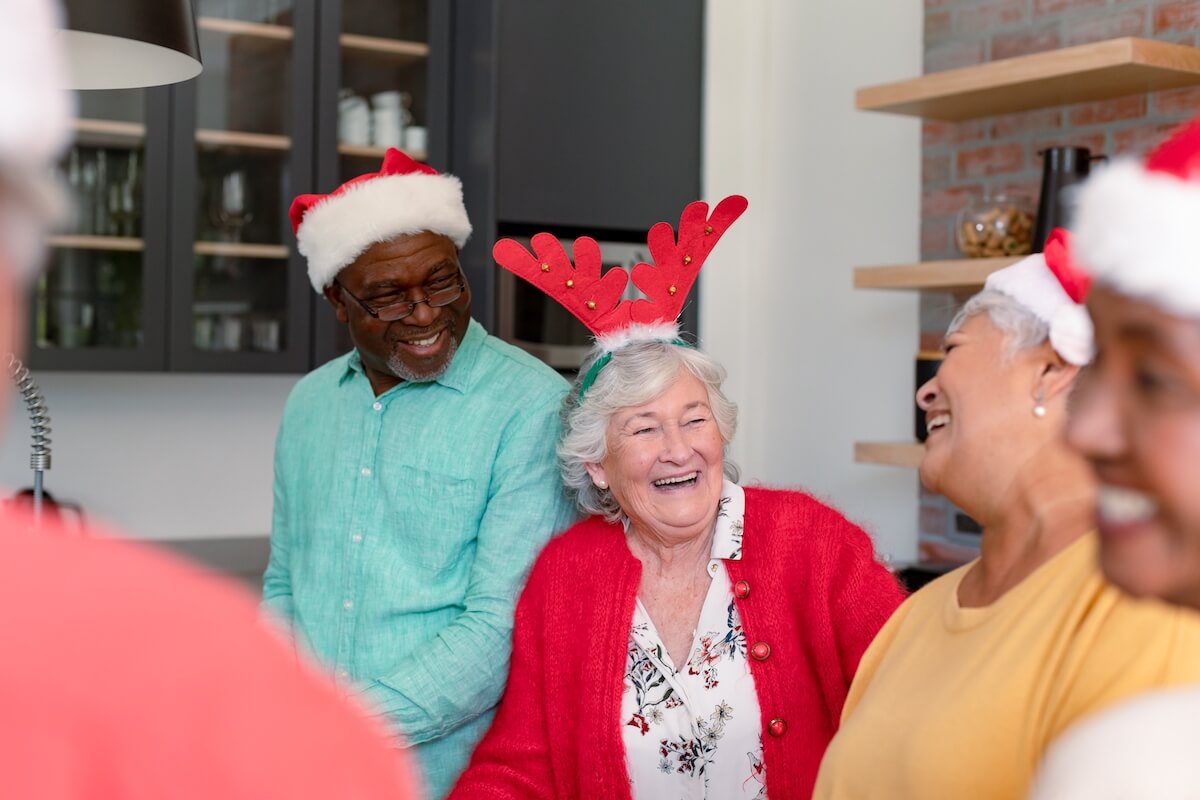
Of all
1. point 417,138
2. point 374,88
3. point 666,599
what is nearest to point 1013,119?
point 417,138

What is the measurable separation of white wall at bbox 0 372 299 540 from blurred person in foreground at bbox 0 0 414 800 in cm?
350

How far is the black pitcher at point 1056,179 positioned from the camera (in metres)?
2.81

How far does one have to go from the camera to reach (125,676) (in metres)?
0.36

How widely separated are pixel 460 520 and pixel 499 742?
0.33m

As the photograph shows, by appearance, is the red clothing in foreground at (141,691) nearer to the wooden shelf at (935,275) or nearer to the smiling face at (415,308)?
the smiling face at (415,308)

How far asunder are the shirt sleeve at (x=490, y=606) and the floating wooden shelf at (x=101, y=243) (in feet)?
5.95

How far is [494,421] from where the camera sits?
201cm

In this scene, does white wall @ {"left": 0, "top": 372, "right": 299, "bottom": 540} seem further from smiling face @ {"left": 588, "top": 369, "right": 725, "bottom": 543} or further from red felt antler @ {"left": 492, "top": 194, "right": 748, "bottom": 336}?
smiling face @ {"left": 588, "top": 369, "right": 725, "bottom": 543}

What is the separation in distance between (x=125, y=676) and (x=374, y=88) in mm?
3480

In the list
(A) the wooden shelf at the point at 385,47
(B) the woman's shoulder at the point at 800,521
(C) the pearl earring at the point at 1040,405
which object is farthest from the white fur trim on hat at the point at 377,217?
(A) the wooden shelf at the point at 385,47

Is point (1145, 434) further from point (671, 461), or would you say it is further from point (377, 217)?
point (377, 217)

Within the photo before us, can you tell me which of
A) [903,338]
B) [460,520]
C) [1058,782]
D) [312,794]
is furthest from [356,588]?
[903,338]

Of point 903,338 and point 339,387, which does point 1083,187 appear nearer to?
point 339,387

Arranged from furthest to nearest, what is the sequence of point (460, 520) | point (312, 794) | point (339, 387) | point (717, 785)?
point (339, 387), point (460, 520), point (717, 785), point (312, 794)
